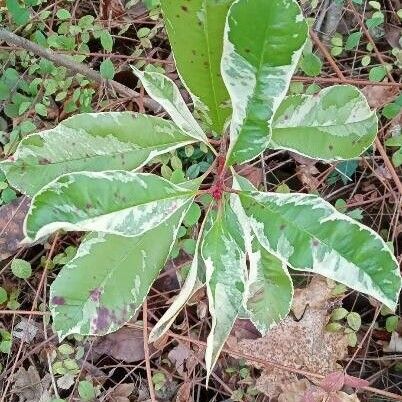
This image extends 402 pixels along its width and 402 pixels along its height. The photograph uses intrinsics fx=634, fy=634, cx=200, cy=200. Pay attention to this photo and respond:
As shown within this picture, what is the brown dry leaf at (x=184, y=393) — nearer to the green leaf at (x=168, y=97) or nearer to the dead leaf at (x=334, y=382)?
the dead leaf at (x=334, y=382)

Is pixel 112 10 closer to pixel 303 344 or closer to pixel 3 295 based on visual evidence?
pixel 3 295

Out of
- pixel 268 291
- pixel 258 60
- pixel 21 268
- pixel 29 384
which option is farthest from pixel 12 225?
pixel 258 60

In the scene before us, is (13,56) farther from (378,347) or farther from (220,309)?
(378,347)

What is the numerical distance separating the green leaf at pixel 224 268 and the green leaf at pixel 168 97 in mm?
156

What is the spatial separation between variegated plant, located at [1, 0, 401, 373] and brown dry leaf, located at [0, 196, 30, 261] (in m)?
0.53

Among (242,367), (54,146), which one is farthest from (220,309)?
(242,367)

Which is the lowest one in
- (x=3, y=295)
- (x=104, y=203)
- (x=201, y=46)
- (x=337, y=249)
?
(x=3, y=295)

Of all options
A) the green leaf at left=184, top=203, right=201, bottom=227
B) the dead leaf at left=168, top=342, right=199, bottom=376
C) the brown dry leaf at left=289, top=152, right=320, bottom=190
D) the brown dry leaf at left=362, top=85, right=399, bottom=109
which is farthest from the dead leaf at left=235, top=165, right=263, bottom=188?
the dead leaf at left=168, top=342, right=199, bottom=376

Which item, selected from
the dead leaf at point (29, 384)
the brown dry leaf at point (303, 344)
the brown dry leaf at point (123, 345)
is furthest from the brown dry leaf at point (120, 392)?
the brown dry leaf at point (303, 344)

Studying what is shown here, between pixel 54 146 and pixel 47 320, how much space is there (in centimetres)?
66

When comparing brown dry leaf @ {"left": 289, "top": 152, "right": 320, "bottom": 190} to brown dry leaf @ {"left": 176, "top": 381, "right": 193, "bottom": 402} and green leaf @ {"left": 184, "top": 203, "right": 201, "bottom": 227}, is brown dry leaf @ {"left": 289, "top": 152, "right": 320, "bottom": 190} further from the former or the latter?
brown dry leaf @ {"left": 176, "top": 381, "right": 193, "bottom": 402}

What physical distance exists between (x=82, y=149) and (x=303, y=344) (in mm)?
749

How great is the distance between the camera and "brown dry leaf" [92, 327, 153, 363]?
1603mm

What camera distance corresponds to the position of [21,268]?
5.11 feet
